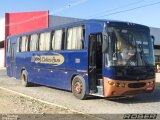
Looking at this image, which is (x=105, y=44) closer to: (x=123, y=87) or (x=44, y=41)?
(x=123, y=87)

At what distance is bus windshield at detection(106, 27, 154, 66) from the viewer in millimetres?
14102

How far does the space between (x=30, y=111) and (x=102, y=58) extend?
11.9 ft

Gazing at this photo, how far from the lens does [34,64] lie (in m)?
20.8

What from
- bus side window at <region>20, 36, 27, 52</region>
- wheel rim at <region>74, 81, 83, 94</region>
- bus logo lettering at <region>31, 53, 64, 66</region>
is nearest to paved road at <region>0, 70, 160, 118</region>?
wheel rim at <region>74, 81, 83, 94</region>

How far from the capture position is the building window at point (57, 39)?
17.7 m

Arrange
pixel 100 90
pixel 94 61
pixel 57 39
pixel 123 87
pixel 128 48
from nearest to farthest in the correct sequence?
pixel 123 87, pixel 128 48, pixel 100 90, pixel 94 61, pixel 57 39

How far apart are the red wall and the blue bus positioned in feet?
94.5

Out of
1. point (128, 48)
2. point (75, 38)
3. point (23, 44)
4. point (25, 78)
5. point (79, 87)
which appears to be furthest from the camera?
point (23, 44)

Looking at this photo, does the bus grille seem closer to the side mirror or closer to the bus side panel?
the side mirror

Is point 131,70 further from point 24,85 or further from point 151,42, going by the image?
point 24,85

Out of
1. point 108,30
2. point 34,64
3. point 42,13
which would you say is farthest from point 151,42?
point 42,13

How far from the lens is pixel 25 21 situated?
5172 centimetres

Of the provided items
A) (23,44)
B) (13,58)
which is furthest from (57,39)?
(13,58)

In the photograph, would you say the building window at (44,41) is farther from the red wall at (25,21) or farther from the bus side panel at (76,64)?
the red wall at (25,21)
